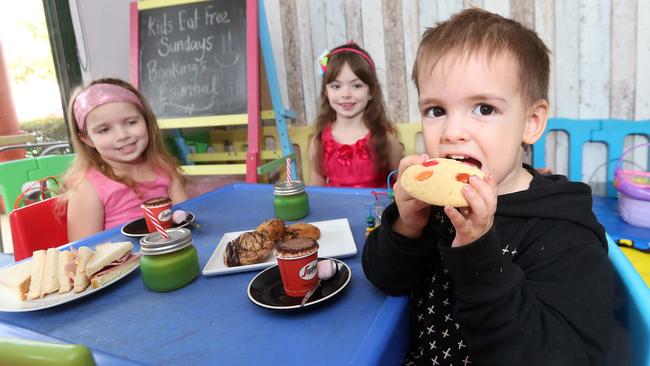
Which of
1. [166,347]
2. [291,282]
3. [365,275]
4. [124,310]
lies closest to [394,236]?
[365,275]

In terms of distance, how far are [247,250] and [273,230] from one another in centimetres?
10

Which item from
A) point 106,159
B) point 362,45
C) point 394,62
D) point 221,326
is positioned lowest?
point 221,326

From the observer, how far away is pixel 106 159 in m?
1.92

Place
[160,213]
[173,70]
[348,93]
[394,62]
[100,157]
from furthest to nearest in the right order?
[173,70]
[394,62]
[348,93]
[100,157]
[160,213]

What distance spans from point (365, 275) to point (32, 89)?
2.89m

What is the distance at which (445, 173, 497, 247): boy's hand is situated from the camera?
644mm

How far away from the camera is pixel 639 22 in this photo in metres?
2.34

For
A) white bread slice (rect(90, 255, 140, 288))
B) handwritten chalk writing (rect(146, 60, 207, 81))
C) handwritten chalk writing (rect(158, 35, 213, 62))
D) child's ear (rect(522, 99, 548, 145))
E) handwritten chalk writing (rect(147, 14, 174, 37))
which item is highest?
handwritten chalk writing (rect(147, 14, 174, 37))

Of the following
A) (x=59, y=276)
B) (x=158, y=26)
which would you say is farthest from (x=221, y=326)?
(x=158, y=26)

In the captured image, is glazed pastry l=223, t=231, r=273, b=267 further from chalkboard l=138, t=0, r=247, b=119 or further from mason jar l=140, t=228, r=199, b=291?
chalkboard l=138, t=0, r=247, b=119

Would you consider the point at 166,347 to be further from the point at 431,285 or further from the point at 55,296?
the point at 431,285

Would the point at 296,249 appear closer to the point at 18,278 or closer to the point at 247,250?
the point at 247,250

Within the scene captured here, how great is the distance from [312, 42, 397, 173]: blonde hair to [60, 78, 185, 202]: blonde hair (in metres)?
0.99

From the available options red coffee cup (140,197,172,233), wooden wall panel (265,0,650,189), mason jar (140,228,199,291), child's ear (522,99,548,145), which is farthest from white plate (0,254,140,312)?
wooden wall panel (265,0,650,189)
